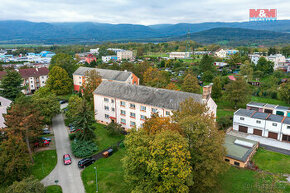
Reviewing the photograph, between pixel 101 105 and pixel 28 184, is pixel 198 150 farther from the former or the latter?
pixel 101 105

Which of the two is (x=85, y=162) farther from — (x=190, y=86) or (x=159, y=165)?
(x=190, y=86)

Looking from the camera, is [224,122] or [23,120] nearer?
[23,120]

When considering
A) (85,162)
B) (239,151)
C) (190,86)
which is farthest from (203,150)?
(190,86)

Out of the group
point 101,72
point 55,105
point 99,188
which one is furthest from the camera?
point 101,72

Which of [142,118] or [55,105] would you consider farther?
[55,105]

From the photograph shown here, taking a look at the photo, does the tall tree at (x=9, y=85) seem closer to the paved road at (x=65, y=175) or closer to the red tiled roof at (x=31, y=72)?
the red tiled roof at (x=31, y=72)

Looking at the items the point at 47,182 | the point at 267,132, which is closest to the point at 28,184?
the point at 47,182

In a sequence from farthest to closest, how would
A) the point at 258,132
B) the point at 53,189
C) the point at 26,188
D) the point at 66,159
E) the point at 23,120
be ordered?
the point at 258,132 → the point at 66,159 → the point at 23,120 → the point at 53,189 → the point at 26,188
